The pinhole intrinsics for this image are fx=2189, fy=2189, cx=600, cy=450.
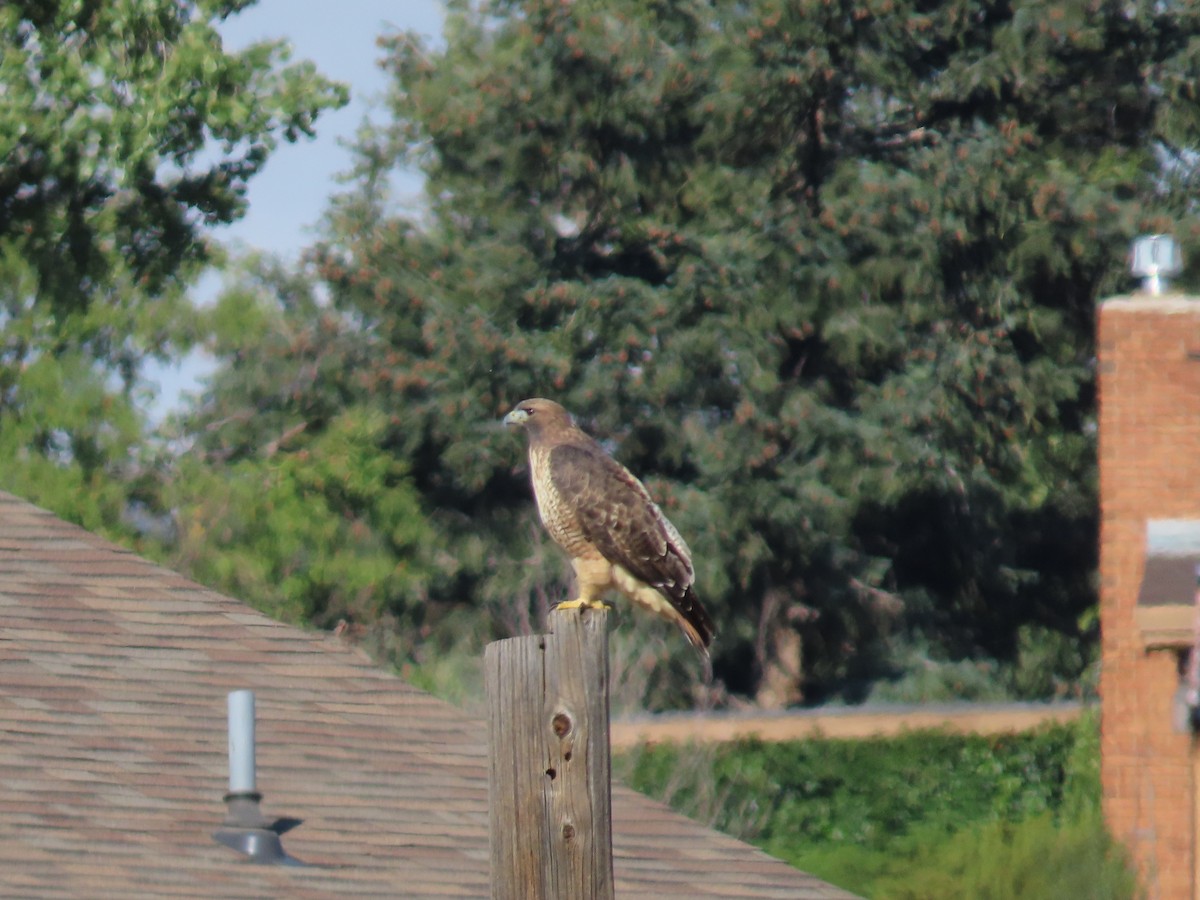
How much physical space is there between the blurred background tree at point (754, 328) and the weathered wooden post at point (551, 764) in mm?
23130

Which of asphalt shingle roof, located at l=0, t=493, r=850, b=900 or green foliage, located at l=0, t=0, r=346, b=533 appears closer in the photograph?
asphalt shingle roof, located at l=0, t=493, r=850, b=900

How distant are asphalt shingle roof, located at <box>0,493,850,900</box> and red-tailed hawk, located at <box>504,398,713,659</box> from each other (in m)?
1.38

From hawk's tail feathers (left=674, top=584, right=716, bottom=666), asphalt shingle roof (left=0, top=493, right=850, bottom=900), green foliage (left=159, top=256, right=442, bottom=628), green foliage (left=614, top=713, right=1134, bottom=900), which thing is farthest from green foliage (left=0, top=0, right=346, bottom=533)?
hawk's tail feathers (left=674, top=584, right=716, bottom=666)

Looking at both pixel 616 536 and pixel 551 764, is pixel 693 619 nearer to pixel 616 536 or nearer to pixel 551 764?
pixel 616 536

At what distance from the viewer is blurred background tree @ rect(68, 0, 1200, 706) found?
28016mm

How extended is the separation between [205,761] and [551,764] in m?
5.52

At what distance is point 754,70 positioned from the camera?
29141mm

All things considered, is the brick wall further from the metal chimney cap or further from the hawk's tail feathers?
the hawk's tail feathers

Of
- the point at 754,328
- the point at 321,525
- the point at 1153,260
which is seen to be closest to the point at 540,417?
the point at 1153,260

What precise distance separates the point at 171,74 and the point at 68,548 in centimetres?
1057

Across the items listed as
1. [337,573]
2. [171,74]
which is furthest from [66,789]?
[337,573]

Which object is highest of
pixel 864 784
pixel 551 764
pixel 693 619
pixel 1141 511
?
pixel 1141 511

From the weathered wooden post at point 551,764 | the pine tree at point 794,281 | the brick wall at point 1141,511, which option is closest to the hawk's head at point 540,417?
the weathered wooden post at point 551,764

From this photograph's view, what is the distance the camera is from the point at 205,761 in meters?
9.18
